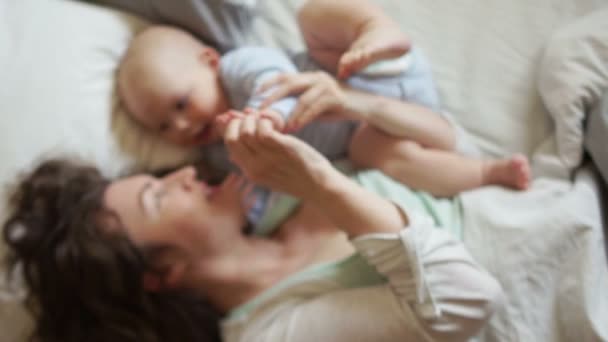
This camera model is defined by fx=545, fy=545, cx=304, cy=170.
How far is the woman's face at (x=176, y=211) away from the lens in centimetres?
78

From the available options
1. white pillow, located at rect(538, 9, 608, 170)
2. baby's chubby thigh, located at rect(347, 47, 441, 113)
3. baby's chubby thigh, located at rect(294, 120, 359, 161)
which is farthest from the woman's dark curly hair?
white pillow, located at rect(538, 9, 608, 170)

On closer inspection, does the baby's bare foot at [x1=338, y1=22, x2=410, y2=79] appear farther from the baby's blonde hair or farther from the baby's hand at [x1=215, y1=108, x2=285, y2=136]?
the baby's blonde hair

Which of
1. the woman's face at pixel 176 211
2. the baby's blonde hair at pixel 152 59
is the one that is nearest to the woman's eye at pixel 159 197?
the woman's face at pixel 176 211

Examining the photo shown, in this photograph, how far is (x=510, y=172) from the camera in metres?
0.87

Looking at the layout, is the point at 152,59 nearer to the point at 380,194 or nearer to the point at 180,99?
the point at 180,99

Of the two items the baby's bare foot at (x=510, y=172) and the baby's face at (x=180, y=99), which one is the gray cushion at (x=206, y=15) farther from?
the baby's bare foot at (x=510, y=172)

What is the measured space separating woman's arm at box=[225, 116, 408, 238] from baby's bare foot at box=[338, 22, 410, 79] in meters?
0.16

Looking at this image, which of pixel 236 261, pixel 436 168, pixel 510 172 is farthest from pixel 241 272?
pixel 510 172

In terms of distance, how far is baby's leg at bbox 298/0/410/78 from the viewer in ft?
2.77

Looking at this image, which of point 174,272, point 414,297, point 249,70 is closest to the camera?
point 414,297

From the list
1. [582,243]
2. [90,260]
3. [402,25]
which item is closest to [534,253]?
[582,243]

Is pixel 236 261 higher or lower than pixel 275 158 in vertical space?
lower

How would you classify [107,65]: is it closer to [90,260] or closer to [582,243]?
[90,260]

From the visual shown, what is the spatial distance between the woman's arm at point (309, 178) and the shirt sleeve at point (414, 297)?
0.02 m
